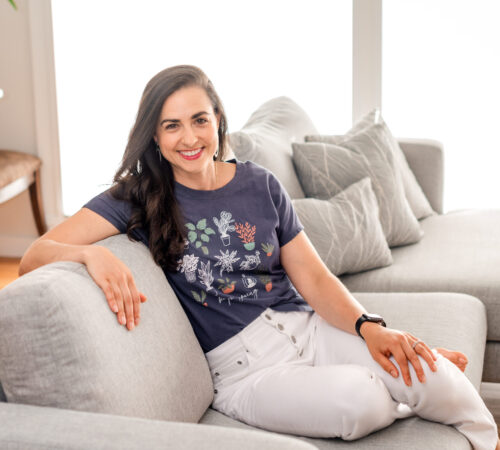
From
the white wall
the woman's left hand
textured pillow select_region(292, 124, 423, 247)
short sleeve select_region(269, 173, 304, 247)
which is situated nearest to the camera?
the woman's left hand

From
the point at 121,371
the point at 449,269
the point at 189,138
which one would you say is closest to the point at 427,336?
the point at 449,269

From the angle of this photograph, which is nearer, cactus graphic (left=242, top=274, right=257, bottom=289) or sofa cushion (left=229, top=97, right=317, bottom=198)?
cactus graphic (left=242, top=274, right=257, bottom=289)

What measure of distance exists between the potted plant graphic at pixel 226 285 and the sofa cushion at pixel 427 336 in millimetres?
258

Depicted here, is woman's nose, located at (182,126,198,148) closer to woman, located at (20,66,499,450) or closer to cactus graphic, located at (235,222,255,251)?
woman, located at (20,66,499,450)

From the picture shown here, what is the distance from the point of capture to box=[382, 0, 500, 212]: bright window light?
3.85m

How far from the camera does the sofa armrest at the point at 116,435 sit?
1.03 meters

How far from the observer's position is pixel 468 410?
1.46 metres

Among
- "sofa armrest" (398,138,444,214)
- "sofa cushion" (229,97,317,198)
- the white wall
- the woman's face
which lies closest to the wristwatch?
the woman's face

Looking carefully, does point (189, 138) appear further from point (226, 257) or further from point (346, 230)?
point (346, 230)

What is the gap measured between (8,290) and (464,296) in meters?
1.43

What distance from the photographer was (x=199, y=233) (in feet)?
5.32

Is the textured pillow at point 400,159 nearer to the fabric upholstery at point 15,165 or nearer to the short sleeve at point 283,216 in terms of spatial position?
the short sleeve at point 283,216

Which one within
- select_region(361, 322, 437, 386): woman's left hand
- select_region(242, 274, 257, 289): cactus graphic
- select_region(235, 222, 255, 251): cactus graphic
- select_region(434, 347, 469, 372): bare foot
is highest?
select_region(235, 222, 255, 251): cactus graphic

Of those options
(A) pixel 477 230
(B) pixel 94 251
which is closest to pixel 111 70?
(A) pixel 477 230
